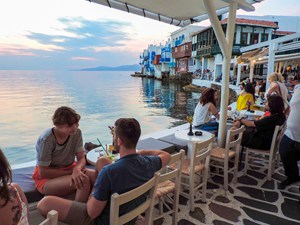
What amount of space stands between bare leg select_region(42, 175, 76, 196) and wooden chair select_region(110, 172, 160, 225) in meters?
0.71

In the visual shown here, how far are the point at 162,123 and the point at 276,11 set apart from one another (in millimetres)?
44118

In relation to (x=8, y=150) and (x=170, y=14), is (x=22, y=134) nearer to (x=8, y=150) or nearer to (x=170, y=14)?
(x=8, y=150)

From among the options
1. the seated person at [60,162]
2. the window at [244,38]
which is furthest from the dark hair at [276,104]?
the window at [244,38]

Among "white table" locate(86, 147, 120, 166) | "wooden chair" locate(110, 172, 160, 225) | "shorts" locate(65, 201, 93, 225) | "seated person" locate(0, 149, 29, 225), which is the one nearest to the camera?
"seated person" locate(0, 149, 29, 225)

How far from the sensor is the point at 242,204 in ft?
9.05

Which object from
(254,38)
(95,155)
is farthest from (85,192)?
(254,38)

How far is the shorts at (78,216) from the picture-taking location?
5.06 ft

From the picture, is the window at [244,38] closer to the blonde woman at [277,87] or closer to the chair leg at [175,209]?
the blonde woman at [277,87]

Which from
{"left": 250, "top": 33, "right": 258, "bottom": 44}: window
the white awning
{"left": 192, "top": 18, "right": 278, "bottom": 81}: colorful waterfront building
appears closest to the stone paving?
the white awning

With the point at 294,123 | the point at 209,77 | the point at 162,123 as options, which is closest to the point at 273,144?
the point at 294,123

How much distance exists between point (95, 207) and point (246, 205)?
6.75 ft

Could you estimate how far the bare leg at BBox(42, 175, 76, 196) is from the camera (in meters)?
1.92

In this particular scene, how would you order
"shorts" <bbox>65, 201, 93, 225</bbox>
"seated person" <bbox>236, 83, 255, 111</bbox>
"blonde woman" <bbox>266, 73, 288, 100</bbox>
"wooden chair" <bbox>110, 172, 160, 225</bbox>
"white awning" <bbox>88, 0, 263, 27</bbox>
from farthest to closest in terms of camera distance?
1. "seated person" <bbox>236, 83, 255, 111</bbox>
2. "blonde woman" <bbox>266, 73, 288, 100</bbox>
3. "white awning" <bbox>88, 0, 263, 27</bbox>
4. "shorts" <bbox>65, 201, 93, 225</bbox>
5. "wooden chair" <bbox>110, 172, 160, 225</bbox>

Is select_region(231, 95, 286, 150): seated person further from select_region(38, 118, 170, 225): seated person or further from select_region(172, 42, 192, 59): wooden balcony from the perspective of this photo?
select_region(172, 42, 192, 59): wooden balcony
